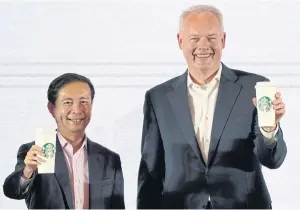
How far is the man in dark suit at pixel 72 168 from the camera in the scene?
2.16m

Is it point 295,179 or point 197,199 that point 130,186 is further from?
point 295,179

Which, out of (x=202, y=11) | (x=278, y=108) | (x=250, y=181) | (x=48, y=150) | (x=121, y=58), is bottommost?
(x=250, y=181)

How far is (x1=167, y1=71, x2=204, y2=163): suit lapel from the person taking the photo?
213 cm

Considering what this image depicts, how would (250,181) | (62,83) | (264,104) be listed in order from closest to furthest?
(264,104)
(250,181)
(62,83)

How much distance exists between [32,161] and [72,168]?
0.46ft

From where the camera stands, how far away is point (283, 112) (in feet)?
6.70

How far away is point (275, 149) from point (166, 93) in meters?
0.41

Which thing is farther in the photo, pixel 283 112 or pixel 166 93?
pixel 166 93

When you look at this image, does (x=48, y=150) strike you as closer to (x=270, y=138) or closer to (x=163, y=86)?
(x=163, y=86)

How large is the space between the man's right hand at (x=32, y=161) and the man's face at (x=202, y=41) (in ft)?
A: 1.93

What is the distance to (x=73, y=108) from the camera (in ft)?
7.14

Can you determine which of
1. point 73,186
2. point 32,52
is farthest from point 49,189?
point 32,52

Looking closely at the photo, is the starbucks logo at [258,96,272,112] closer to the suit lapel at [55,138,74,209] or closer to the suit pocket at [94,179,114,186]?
the suit pocket at [94,179,114,186]

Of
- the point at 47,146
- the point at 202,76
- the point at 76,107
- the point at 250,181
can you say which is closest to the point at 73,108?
the point at 76,107
